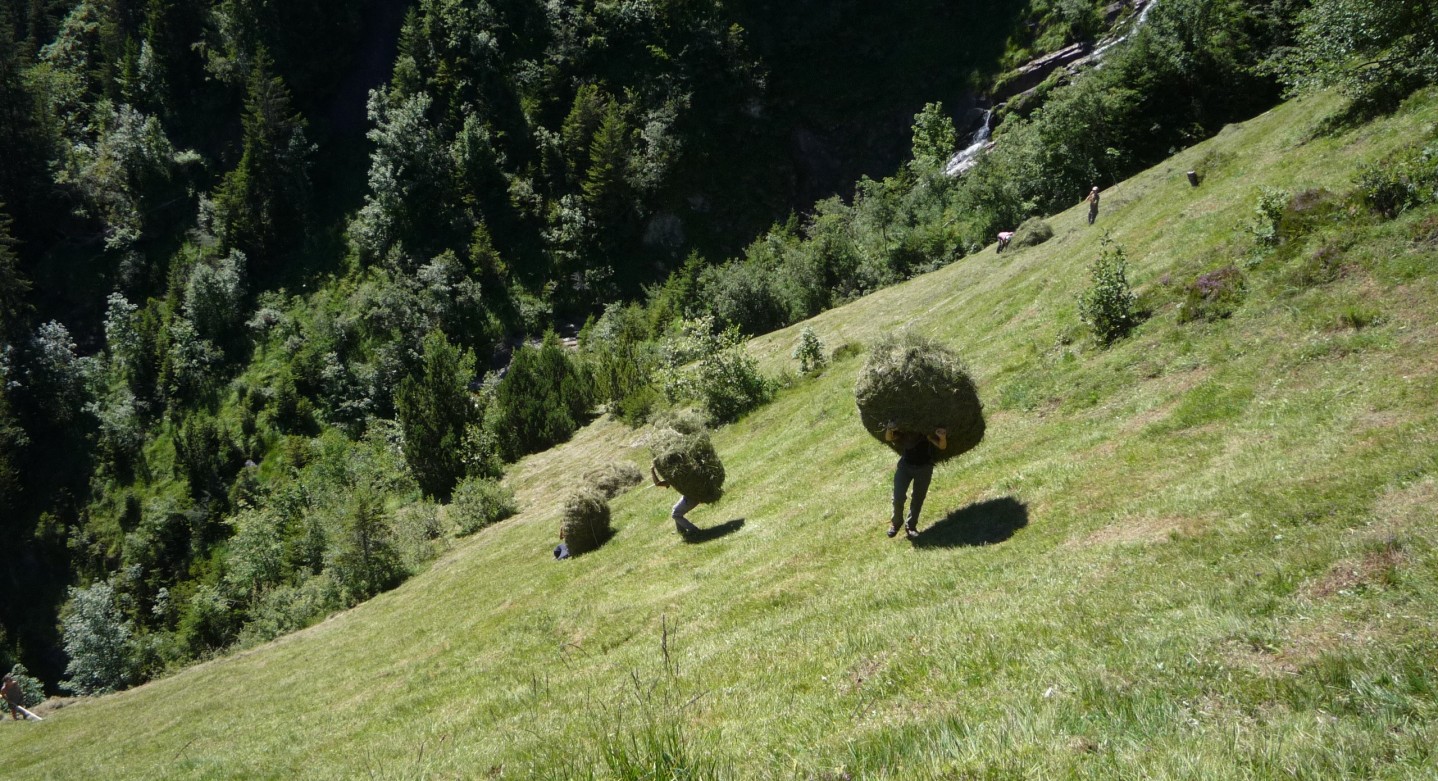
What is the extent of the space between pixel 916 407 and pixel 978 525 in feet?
6.45

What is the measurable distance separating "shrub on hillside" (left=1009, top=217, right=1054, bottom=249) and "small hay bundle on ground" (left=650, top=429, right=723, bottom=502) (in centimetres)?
2663

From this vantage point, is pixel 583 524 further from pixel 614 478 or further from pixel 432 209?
pixel 432 209

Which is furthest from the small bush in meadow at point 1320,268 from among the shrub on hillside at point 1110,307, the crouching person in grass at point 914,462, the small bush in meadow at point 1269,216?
the crouching person in grass at point 914,462

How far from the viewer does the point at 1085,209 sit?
4062cm

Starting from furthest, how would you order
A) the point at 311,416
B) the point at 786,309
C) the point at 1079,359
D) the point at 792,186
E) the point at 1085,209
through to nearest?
the point at 792,186
the point at 311,416
the point at 786,309
the point at 1085,209
the point at 1079,359

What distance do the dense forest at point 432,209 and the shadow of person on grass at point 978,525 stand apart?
36166 mm

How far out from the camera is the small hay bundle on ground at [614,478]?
85.0ft

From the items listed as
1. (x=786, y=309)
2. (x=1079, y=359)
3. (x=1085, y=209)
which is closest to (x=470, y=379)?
(x=786, y=309)

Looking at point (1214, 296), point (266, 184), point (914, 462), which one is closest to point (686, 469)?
point (914, 462)

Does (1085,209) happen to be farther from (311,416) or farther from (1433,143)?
(311,416)

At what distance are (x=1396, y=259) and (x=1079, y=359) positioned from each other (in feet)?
18.7

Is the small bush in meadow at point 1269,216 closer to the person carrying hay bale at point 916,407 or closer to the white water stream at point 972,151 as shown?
the person carrying hay bale at point 916,407

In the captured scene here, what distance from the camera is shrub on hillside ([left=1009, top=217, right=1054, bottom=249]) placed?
122ft

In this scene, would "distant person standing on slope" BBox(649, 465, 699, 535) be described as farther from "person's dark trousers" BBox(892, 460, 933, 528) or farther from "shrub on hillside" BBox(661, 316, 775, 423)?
"shrub on hillside" BBox(661, 316, 775, 423)
